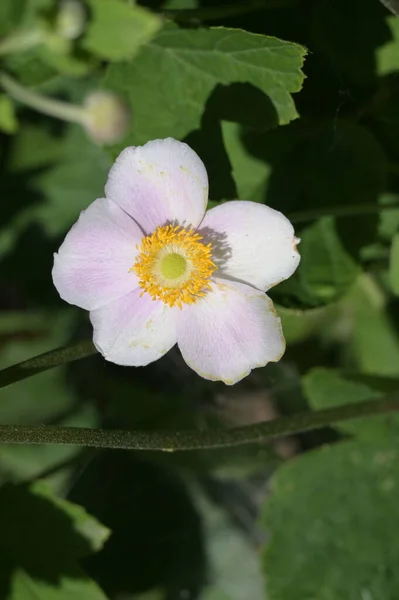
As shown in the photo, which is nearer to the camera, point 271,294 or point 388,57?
point 271,294

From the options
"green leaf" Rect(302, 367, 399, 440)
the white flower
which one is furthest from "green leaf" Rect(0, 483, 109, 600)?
"green leaf" Rect(302, 367, 399, 440)

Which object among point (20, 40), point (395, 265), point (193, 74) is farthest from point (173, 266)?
point (20, 40)

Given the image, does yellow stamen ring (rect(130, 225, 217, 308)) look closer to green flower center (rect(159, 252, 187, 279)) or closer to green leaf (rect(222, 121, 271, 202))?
green flower center (rect(159, 252, 187, 279))

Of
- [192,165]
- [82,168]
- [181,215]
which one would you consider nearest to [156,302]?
[181,215]

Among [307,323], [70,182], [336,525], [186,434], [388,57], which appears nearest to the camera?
[186,434]

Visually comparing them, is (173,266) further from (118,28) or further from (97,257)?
(118,28)

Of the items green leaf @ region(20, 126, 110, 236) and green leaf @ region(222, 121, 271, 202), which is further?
green leaf @ region(20, 126, 110, 236)

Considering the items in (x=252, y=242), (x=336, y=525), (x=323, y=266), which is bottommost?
(x=336, y=525)

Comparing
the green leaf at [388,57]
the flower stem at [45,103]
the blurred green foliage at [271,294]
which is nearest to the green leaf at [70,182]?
the blurred green foliage at [271,294]
